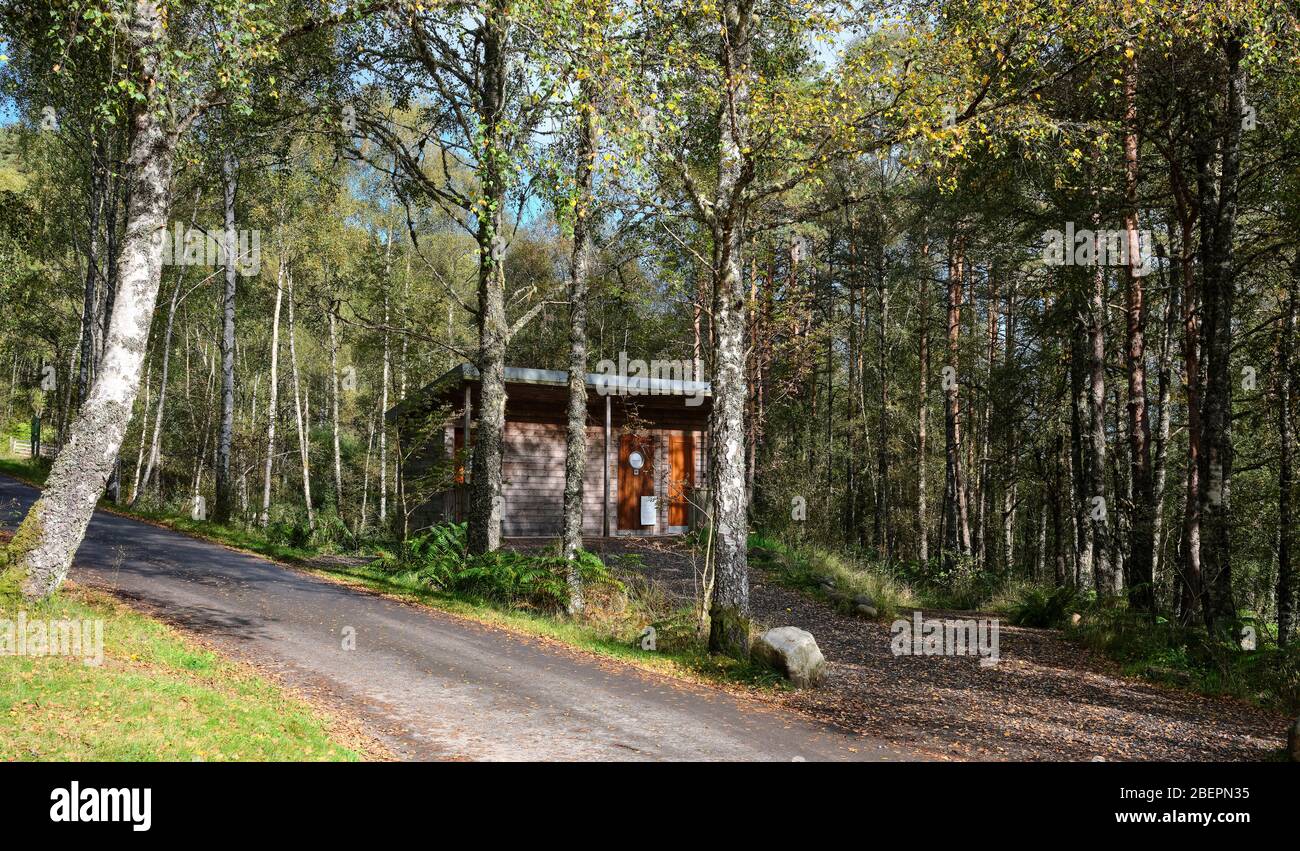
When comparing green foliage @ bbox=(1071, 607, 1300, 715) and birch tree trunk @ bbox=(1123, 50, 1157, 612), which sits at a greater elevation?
birch tree trunk @ bbox=(1123, 50, 1157, 612)

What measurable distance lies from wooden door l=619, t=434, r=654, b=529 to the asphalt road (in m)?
11.3

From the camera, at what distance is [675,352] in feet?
99.2

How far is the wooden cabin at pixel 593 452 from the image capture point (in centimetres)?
2041

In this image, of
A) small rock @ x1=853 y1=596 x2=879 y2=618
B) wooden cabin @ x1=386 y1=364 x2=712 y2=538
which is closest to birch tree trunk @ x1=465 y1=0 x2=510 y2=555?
wooden cabin @ x1=386 y1=364 x2=712 y2=538

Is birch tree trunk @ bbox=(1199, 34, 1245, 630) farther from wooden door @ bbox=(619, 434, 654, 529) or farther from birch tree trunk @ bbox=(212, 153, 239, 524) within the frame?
birch tree trunk @ bbox=(212, 153, 239, 524)

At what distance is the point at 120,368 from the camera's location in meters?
8.37

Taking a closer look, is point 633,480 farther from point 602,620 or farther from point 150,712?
point 150,712

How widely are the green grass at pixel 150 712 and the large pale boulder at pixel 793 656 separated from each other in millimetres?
4858

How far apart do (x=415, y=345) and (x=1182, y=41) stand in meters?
19.0

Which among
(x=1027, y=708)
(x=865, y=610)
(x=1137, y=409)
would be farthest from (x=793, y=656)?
(x=1137, y=409)

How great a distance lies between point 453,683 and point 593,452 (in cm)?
→ 1514

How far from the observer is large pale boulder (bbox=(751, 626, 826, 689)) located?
28.9 ft

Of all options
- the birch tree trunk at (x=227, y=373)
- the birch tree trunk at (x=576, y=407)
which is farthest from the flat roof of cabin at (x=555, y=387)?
the birch tree trunk at (x=576, y=407)

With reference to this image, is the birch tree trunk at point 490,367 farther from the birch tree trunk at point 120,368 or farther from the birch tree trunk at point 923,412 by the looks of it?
the birch tree trunk at point 923,412
